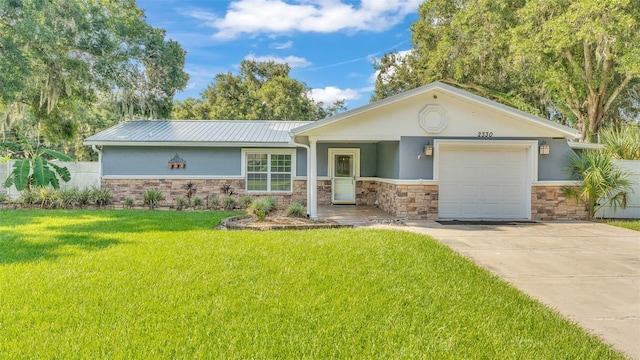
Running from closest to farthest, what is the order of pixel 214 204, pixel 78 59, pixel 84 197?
pixel 84 197
pixel 214 204
pixel 78 59

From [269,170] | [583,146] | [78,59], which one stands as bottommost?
[269,170]

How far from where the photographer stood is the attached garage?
34.5 ft

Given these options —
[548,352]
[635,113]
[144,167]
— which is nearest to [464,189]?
[548,352]

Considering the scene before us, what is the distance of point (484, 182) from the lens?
417 inches

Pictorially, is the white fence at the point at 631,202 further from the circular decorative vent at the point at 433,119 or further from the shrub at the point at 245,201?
the shrub at the point at 245,201

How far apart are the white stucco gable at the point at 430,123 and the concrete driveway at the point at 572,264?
2.57 m

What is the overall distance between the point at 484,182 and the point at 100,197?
12318mm

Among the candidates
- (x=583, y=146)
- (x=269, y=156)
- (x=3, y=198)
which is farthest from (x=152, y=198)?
(x=583, y=146)

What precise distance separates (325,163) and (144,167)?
6742mm

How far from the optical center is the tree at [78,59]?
10.9m

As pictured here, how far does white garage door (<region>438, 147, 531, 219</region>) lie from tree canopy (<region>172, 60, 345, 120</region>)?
19611 millimetres

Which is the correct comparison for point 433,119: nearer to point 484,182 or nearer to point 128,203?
point 484,182

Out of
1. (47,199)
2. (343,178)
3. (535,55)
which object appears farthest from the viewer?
(535,55)

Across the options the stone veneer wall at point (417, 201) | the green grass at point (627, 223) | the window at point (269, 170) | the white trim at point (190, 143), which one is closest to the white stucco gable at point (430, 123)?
the stone veneer wall at point (417, 201)
